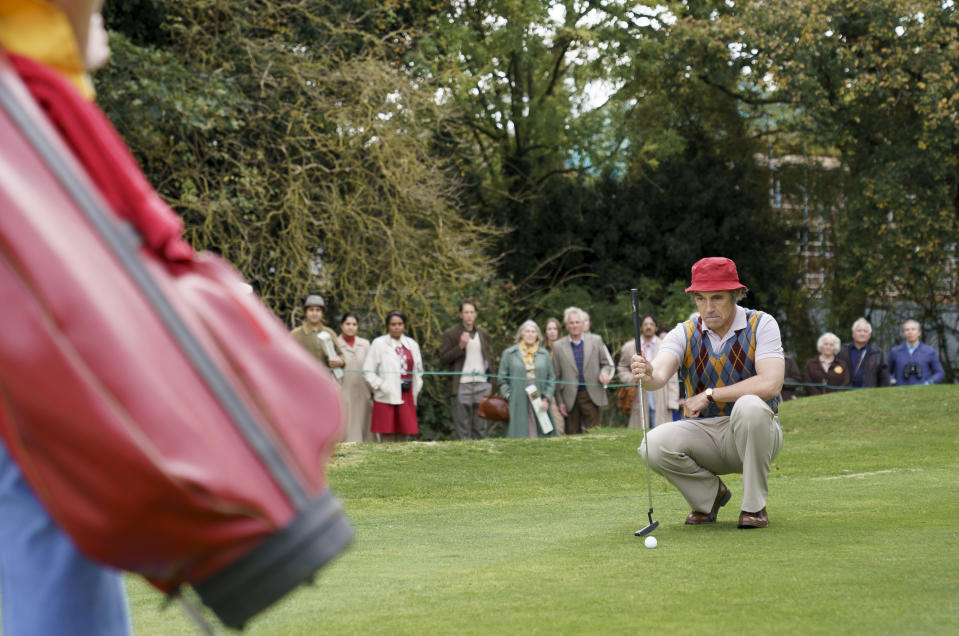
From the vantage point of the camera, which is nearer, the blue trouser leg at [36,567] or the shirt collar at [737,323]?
the blue trouser leg at [36,567]

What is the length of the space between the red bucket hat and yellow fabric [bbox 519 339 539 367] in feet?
28.8

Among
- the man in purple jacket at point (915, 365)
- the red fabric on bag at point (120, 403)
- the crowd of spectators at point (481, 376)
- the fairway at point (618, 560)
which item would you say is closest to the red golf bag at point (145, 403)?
the red fabric on bag at point (120, 403)

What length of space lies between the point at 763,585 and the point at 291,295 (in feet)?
49.9

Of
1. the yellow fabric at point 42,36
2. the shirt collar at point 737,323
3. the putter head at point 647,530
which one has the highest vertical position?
the yellow fabric at point 42,36

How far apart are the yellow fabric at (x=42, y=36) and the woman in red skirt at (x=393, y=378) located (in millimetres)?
13533

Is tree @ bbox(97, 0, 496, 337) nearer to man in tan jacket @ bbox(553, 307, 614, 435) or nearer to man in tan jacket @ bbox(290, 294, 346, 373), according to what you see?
man in tan jacket @ bbox(553, 307, 614, 435)

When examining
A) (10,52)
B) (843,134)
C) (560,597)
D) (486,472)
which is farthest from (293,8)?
(10,52)

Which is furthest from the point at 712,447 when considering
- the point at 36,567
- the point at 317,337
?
the point at 317,337

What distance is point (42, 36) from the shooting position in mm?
2217

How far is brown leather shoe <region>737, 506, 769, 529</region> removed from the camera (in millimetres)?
7766

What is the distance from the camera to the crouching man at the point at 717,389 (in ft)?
25.9

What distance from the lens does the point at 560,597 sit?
216 inches

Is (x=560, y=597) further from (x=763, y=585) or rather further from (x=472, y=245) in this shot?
(x=472, y=245)

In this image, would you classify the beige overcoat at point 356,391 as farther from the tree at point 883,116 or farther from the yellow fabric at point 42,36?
the yellow fabric at point 42,36
